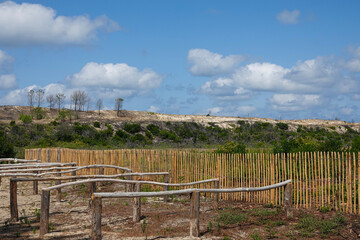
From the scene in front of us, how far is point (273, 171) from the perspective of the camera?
10711 mm

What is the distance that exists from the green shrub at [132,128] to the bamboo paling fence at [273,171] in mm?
28647

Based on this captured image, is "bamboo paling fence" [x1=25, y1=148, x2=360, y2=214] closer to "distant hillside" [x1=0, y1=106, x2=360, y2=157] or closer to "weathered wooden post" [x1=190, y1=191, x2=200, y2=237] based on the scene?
"weathered wooden post" [x1=190, y1=191, x2=200, y2=237]

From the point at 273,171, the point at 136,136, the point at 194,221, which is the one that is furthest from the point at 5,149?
the point at 136,136

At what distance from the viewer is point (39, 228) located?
8.12 metres

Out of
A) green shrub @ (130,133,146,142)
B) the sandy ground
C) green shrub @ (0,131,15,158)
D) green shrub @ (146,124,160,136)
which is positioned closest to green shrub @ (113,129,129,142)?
green shrub @ (130,133,146,142)

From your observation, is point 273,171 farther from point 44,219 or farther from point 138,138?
point 138,138

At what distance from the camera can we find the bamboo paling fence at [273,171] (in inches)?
379

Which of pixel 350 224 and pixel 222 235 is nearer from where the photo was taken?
pixel 222 235

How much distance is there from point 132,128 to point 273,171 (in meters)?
33.8

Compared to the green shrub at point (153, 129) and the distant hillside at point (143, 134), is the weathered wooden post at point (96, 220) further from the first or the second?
the green shrub at point (153, 129)

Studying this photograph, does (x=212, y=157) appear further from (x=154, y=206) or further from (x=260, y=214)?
(x=260, y=214)

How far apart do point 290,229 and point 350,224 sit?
1254 mm

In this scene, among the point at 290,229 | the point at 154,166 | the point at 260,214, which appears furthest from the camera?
the point at 154,166

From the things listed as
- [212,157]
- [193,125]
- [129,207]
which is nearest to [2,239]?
[129,207]
